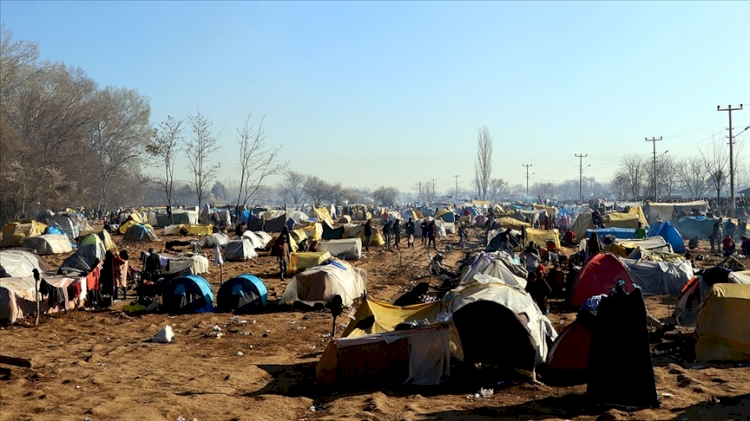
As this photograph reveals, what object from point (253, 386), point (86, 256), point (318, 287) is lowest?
point (253, 386)

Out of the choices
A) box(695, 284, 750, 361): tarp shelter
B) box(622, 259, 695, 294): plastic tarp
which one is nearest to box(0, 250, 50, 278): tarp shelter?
box(622, 259, 695, 294): plastic tarp

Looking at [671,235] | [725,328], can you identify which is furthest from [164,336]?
[671,235]

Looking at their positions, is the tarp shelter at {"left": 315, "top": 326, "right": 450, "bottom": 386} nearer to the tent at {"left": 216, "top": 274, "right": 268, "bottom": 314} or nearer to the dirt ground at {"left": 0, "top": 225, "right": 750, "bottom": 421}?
the dirt ground at {"left": 0, "top": 225, "right": 750, "bottom": 421}

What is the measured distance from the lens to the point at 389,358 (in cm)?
1015

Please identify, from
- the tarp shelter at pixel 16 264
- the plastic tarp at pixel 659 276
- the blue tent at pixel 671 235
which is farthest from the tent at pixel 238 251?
the blue tent at pixel 671 235

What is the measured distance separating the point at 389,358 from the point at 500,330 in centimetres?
182

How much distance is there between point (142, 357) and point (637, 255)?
1428 cm

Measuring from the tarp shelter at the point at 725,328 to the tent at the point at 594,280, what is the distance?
4771 millimetres

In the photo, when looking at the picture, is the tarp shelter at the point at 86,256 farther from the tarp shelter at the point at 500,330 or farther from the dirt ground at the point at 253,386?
the tarp shelter at the point at 500,330

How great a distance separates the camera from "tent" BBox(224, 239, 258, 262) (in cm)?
2808

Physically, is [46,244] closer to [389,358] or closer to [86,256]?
[86,256]

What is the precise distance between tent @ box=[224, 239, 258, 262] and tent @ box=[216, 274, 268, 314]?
1140 cm

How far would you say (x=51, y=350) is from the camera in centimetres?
1245

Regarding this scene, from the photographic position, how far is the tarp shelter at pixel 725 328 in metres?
10.7
